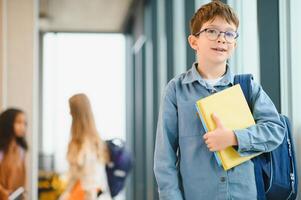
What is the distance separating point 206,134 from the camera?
136 cm

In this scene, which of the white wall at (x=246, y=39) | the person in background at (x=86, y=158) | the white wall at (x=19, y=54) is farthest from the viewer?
the white wall at (x=19, y=54)

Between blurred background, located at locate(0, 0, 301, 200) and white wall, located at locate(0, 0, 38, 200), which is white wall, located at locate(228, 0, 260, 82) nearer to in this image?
blurred background, located at locate(0, 0, 301, 200)

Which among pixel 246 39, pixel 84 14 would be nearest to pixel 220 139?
pixel 246 39

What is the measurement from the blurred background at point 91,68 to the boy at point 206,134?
4.26 feet

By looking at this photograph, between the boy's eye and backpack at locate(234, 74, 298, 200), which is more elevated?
the boy's eye

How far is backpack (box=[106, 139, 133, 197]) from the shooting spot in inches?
113

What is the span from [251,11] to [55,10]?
1.62 metres

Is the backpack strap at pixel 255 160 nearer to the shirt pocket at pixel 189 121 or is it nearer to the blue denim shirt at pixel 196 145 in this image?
the blue denim shirt at pixel 196 145

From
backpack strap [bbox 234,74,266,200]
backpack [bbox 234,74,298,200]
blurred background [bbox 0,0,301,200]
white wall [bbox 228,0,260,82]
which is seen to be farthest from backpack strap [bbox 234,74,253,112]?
blurred background [bbox 0,0,301,200]

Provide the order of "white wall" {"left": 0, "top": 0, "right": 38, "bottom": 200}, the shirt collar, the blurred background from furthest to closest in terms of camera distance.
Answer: "white wall" {"left": 0, "top": 0, "right": 38, "bottom": 200} → the blurred background → the shirt collar

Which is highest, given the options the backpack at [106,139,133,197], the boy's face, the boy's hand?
the boy's face

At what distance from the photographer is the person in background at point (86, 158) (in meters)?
2.84

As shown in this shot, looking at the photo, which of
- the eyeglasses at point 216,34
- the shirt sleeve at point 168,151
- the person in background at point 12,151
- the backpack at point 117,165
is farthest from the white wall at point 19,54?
the eyeglasses at point 216,34

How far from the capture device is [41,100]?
3303mm
